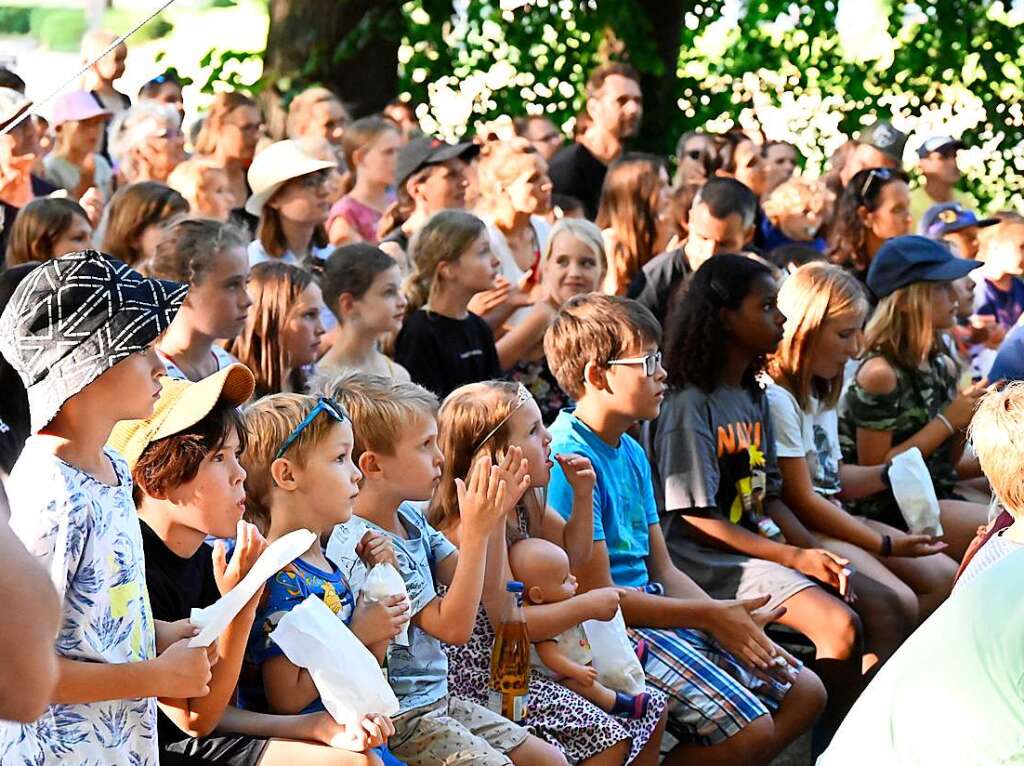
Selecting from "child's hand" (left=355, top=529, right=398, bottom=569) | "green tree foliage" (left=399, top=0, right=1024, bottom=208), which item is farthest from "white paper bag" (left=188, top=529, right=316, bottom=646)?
"green tree foliage" (left=399, top=0, right=1024, bottom=208)

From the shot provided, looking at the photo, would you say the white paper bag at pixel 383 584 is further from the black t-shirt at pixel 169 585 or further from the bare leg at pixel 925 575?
the bare leg at pixel 925 575

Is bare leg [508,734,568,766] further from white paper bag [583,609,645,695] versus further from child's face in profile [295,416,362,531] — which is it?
child's face in profile [295,416,362,531]

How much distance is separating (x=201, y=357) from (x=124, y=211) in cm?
140

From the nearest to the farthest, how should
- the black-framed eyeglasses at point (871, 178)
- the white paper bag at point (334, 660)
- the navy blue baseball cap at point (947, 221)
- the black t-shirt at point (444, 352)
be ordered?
the white paper bag at point (334, 660) < the black t-shirt at point (444, 352) < the black-framed eyeglasses at point (871, 178) < the navy blue baseball cap at point (947, 221)

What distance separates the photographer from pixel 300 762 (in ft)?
11.0

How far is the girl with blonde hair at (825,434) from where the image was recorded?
5855 mm

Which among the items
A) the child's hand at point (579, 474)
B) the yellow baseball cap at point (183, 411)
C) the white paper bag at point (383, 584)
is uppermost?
the yellow baseball cap at point (183, 411)

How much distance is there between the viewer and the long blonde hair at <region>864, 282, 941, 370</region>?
6602 mm

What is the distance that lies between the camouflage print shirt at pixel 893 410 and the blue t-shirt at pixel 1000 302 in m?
2.70

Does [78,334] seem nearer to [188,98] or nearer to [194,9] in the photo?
[194,9]

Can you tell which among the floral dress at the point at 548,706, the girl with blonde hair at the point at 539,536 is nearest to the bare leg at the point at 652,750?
the girl with blonde hair at the point at 539,536

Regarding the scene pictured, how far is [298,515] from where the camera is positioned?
146 inches

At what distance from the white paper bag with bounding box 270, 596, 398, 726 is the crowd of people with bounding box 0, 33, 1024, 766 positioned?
52mm

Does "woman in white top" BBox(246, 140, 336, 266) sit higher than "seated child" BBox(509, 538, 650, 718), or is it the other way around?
"woman in white top" BBox(246, 140, 336, 266)
